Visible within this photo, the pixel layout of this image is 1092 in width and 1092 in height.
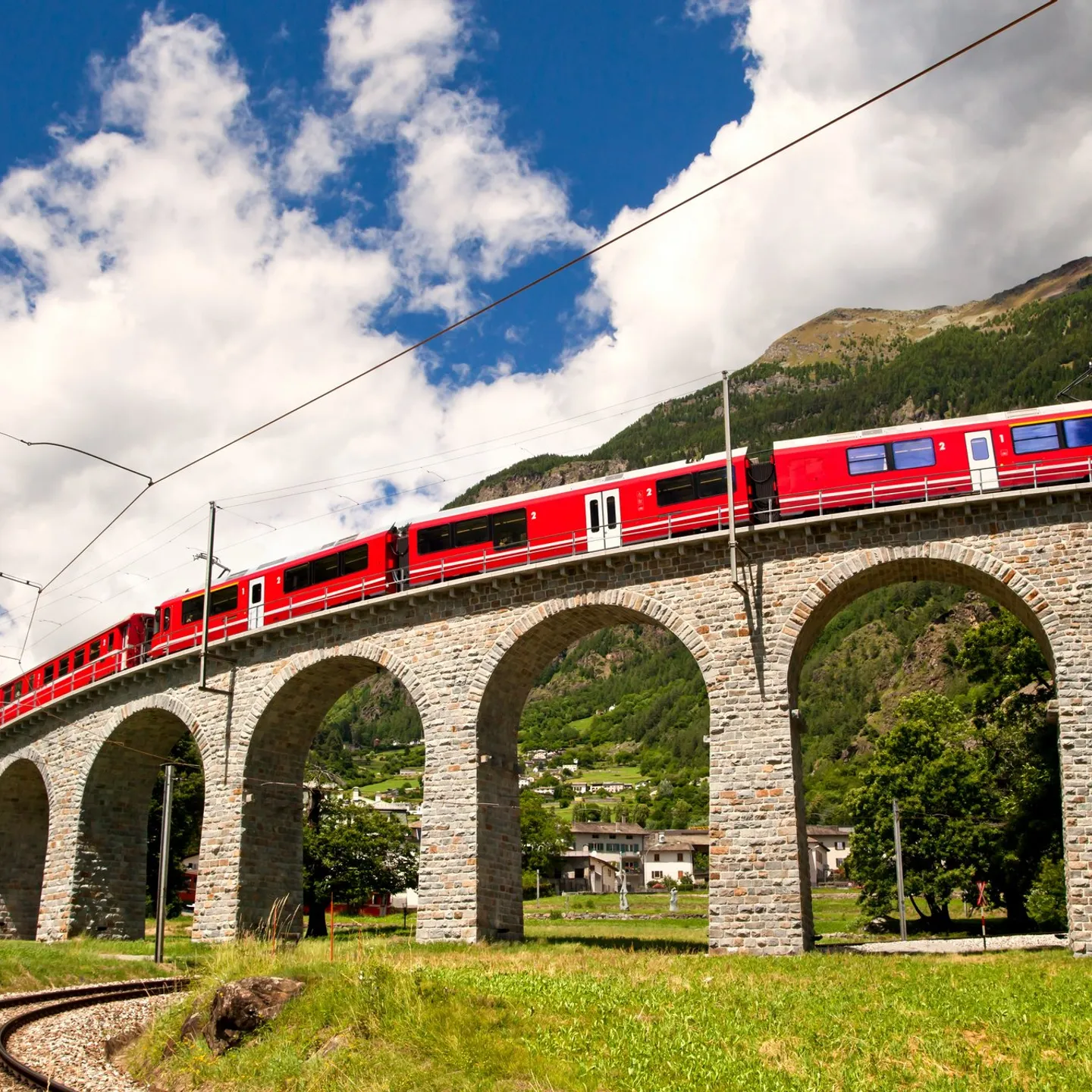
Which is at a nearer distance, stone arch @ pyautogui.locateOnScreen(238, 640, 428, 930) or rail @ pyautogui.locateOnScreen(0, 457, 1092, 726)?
rail @ pyautogui.locateOnScreen(0, 457, 1092, 726)

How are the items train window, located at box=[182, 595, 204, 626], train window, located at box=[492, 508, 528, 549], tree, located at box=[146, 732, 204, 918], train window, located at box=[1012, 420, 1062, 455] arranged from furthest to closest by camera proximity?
tree, located at box=[146, 732, 204, 918] → train window, located at box=[182, 595, 204, 626] → train window, located at box=[492, 508, 528, 549] → train window, located at box=[1012, 420, 1062, 455]

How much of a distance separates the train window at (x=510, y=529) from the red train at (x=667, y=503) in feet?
0.11

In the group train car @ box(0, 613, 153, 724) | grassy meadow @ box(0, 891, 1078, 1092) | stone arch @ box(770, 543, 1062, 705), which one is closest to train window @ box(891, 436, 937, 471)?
stone arch @ box(770, 543, 1062, 705)

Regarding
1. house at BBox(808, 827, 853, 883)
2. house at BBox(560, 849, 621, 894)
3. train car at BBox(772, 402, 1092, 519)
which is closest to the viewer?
train car at BBox(772, 402, 1092, 519)

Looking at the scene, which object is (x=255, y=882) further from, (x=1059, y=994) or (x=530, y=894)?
(x=530, y=894)

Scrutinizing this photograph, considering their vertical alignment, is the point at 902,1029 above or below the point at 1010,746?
below

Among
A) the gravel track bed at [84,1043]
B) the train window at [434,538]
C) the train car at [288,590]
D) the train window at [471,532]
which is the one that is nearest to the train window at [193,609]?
the train car at [288,590]

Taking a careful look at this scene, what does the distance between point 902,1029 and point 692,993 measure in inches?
139

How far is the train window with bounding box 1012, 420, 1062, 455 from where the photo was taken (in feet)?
78.9

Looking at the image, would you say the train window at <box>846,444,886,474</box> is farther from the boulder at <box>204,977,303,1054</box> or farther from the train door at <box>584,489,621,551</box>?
the boulder at <box>204,977,303,1054</box>

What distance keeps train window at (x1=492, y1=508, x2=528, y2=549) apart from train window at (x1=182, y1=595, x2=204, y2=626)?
39.2 ft

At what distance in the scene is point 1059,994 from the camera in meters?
15.1

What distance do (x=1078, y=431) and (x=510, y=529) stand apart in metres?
13.8

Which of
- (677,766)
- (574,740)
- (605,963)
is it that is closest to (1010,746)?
(605,963)
